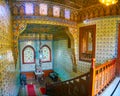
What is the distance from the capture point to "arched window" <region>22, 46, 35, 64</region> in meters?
9.80

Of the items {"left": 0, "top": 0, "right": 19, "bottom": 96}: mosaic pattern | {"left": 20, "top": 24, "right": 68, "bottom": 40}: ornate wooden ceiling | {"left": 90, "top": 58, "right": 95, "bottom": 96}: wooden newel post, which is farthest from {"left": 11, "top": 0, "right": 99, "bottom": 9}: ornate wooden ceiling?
{"left": 90, "top": 58, "right": 95, "bottom": 96}: wooden newel post

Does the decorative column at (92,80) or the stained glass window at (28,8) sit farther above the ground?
the stained glass window at (28,8)

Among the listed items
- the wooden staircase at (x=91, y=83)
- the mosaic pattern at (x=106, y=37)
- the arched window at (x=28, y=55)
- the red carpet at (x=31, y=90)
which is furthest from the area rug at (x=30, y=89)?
the mosaic pattern at (x=106, y=37)

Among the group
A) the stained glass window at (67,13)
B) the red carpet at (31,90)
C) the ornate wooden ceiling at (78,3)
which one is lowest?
the red carpet at (31,90)

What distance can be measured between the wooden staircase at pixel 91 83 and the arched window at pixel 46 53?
4867mm

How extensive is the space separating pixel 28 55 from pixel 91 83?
7464mm

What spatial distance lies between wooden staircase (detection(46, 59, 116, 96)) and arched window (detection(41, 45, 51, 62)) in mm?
4867

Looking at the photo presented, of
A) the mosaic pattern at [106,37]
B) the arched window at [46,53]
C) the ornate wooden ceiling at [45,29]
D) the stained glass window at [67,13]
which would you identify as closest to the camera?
the mosaic pattern at [106,37]

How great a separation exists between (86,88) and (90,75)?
23.6 inches

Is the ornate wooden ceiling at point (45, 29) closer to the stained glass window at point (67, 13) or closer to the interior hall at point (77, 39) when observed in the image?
the interior hall at point (77, 39)

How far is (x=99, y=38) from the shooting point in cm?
555

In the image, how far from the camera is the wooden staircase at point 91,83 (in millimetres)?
3186

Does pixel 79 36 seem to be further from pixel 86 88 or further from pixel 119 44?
pixel 86 88

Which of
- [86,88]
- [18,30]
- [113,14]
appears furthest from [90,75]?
[18,30]
